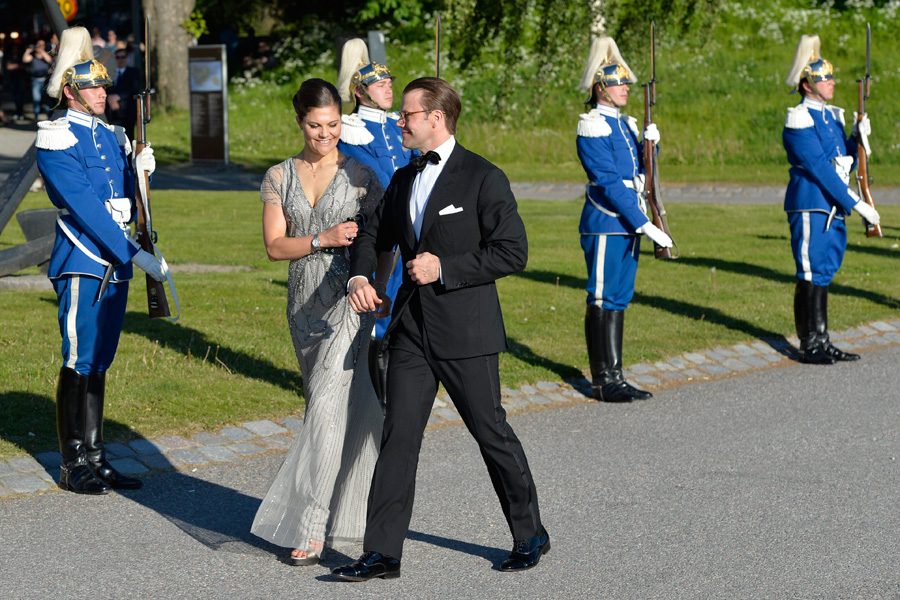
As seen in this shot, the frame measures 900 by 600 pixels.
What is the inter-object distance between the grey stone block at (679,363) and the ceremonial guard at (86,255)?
13.6ft

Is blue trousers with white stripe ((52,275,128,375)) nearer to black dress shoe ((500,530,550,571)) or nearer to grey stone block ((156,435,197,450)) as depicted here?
grey stone block ((156,435,197,450))

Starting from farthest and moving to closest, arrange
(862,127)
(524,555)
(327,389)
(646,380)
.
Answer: (862,127), (646,380), (327,389), (524,555)

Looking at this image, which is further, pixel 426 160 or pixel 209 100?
pixel 209 100

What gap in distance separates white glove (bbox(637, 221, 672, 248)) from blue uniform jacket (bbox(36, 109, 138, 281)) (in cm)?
335

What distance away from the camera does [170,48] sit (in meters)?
27.4

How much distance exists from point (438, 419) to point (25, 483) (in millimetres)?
2423

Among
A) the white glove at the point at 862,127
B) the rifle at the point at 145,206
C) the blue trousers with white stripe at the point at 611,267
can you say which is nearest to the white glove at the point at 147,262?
the rifle at the point at 145,206

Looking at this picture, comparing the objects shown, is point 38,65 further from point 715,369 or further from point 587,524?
point 587,524

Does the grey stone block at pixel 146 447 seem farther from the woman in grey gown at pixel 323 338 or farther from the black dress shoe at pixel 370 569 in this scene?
the black dress shoe at pixel 370 569

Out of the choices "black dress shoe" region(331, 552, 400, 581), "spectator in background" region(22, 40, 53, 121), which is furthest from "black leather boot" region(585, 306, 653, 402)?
"spectator in background" region(22, 40, 53, 121)

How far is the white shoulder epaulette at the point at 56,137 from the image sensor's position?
18.6 ft

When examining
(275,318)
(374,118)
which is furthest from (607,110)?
(275,318)

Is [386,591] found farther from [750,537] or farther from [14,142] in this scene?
[14,142]

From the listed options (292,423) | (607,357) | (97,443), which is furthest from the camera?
(607,357)
